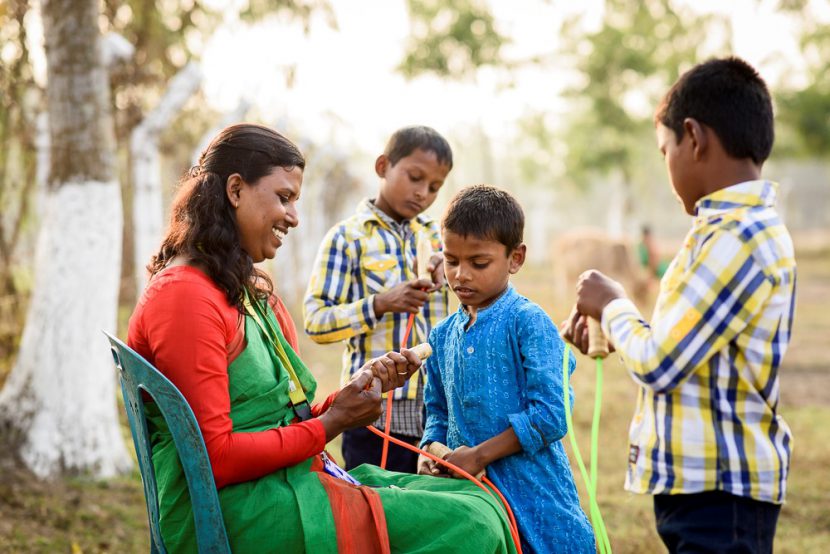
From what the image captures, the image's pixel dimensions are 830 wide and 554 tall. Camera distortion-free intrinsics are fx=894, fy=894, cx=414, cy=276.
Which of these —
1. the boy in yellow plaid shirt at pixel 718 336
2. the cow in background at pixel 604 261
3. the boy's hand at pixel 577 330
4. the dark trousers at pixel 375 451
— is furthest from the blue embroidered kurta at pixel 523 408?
the cow in background at pixel 604 261

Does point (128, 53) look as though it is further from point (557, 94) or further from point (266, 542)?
point (557, 94)

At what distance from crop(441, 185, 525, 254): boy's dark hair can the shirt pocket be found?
84 cm

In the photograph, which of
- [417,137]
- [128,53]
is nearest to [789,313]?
[417,137]

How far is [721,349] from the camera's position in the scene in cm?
229

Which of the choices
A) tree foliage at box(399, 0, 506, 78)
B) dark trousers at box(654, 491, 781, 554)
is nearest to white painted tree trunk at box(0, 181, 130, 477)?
dark trousers at box(654, 491, 781, 554)

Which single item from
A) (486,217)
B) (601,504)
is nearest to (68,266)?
(486,217)

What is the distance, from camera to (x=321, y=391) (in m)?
9.77

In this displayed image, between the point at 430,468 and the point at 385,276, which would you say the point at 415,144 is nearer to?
the point at 385,276

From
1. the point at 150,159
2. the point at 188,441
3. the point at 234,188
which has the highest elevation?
the point at 150,159

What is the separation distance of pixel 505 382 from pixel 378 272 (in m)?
1.09

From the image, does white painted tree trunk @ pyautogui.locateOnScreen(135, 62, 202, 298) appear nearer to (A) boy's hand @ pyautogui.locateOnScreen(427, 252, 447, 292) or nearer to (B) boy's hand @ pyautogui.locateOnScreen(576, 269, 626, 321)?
(A) boy's hand @ pyautogui.locateOnScreen(427, 252, 447, 292)

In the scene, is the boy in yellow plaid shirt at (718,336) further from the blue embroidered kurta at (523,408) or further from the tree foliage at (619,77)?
the tree foliage at (619,77)

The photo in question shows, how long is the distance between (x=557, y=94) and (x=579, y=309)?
2292 centimetres

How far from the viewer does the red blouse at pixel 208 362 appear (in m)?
2.48
